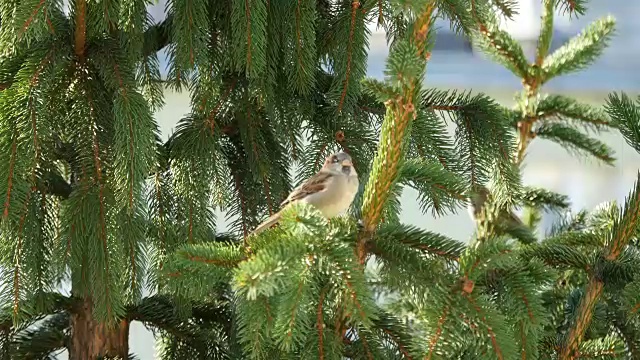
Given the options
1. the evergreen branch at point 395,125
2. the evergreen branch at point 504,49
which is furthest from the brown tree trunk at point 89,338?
the evergreen branch at point 504,49

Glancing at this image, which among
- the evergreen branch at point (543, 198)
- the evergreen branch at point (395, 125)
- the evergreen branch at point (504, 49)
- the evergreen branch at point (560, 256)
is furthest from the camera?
the evergreen branch at point (543, 198)

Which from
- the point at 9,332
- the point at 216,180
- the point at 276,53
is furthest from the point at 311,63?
the point at 9,332

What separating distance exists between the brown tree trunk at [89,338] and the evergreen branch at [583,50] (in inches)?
33.1

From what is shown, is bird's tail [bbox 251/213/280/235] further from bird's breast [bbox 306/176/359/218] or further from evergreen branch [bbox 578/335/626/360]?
evergreen branch [bbox 578/335/626/360]

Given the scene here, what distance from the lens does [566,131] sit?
59.5 inches

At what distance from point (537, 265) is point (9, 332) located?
2.21ft

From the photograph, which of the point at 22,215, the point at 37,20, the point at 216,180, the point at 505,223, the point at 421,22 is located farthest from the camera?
the point at 505,223

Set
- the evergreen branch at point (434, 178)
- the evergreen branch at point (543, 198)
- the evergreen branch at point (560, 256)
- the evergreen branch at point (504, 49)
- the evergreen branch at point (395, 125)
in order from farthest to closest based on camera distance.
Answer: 1. the evergreen branch at point (543, 198)
2. the evergreen branch at point (504, 49)
3. the evergreen branch at point (560, 256)
4. the evergreen branch at point (434, 178)
5. the evergreen branch at point (395, 125)

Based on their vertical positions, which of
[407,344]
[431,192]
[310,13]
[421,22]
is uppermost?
[310,13]

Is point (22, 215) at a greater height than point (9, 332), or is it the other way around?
point (22, 215)

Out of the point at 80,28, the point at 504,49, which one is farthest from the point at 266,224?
the point at 504,49

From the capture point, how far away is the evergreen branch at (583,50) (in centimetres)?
146

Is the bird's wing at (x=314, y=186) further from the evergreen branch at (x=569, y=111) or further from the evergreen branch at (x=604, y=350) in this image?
the evergreen branch at (x=569, y=111)

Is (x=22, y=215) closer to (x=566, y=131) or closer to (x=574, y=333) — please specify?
(x=574, y=333)
